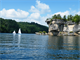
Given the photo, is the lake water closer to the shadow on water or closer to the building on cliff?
the shadow on water

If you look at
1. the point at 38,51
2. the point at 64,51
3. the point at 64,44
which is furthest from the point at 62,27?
the point at 38,51

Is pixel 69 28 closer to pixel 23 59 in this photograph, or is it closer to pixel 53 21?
pixel 53 21

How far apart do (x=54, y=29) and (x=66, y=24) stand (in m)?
15.3

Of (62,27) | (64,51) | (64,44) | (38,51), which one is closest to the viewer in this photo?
(38,51)

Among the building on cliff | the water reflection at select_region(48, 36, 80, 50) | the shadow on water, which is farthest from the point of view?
the building on cliff

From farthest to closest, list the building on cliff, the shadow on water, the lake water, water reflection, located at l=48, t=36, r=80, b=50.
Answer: the building on cliff → water reflection, located at l=48, t=36, r=80, b=50 → the shadow on water → the lake water

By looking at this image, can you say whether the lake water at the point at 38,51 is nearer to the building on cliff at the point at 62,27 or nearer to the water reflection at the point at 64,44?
the water reflection at the point at 64,44

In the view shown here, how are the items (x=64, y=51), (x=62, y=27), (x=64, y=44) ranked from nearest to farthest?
(x=64, y=51) < (x=64, y=44) < (x=62, y=27)

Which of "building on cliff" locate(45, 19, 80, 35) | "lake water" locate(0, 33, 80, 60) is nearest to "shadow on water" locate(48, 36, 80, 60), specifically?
"lake water" locate(0, 33, 80, 60)

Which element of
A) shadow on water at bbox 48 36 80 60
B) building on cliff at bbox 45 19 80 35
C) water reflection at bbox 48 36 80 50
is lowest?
shadow on water at bbox 48 36 80 60

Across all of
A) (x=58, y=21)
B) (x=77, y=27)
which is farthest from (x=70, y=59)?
(x=58, y=21)

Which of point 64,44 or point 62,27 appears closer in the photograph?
point 64,44

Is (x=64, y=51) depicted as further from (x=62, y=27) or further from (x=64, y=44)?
(x=62, y=27)

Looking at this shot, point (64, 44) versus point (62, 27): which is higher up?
point (62, 27)
